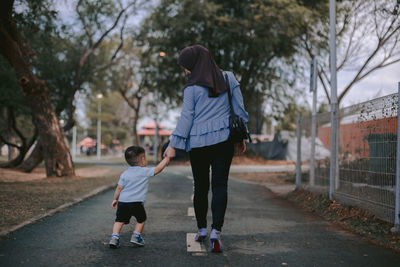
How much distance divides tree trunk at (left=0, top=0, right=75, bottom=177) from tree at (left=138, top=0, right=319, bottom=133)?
10.6 meters

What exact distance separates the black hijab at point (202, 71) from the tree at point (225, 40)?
16218 mm

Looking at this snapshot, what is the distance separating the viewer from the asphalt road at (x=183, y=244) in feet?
12.3

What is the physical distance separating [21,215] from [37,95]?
840cm

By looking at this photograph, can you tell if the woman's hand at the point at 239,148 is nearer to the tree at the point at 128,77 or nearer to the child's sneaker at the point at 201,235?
the child's sneaker at the point at 201,235

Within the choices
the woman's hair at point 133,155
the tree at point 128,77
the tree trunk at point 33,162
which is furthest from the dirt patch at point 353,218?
the tree at point 128,77

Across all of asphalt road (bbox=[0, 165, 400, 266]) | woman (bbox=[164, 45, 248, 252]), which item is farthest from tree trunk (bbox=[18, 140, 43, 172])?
woman (bbox=[164, 45, 248, 252])

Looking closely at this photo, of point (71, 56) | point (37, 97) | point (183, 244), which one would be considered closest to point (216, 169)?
point (183, 244)

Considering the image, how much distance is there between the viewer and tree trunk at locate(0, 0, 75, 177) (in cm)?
1248

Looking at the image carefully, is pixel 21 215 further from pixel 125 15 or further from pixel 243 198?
pixel 125 15

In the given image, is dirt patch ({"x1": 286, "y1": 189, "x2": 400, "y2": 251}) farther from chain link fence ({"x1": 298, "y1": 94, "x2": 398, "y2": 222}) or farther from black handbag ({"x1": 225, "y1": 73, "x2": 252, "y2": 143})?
black handbag ({"x1": 225, "y1": 73, "x2": 252, "y2": 143})

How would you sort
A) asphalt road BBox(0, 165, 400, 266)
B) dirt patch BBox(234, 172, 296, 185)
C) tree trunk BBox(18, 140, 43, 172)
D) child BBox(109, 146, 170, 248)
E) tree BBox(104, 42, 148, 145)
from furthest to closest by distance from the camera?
tree BBox(104, 42, 148, 145)
tree trunk BBox(18, 140, 43, 172)
dirt patch BBox(234, 172, 296, 185)
child BBox(109, 146, 170, 248)
asphalt road BBox(0, 165, 400, 266)

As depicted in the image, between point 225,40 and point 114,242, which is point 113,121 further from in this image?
point 114,242

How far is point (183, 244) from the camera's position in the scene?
173 inches

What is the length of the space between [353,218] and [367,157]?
0.89 m
